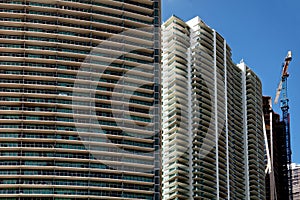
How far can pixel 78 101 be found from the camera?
14425cm

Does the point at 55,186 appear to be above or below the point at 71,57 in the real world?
below

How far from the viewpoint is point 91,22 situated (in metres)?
153

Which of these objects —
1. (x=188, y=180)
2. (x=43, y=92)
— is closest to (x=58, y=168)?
(x=43, y=92)

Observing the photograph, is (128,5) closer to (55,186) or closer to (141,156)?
(141,156)

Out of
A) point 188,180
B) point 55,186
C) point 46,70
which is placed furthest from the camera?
point 188,180

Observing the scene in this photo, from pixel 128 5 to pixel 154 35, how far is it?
407 inches

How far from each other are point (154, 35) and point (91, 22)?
1659 centimetres

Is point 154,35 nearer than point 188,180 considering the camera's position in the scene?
Yes

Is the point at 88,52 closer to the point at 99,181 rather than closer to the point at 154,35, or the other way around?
the point at 154,35

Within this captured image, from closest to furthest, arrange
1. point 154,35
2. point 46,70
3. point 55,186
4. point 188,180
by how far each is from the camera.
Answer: point 55,186 → point 46,70 → point 154,35 → point 188,180

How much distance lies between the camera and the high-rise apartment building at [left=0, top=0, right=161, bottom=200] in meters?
138

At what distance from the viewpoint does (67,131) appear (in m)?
140

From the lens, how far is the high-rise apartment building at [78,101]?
138 metres

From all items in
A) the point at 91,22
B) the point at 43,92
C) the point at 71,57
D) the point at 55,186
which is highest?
the point at 91,22
